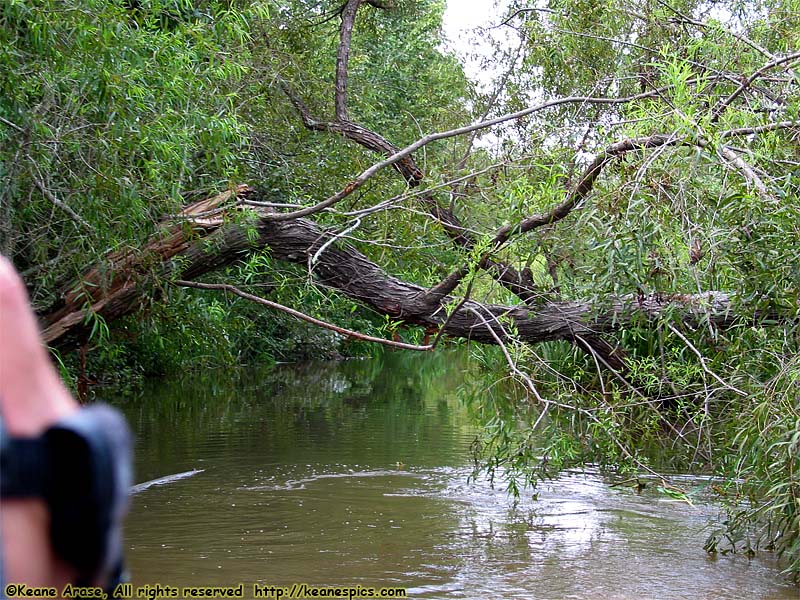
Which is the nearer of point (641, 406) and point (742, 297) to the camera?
point (742, 297)

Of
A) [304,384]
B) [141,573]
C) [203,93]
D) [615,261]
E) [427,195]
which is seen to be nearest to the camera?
[615,261]

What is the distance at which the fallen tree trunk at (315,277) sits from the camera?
7020 millimetres

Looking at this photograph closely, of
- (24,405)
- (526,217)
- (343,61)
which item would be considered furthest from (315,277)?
(24,405)

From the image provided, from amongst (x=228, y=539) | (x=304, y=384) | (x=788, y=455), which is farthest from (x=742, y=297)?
(x=304, y=384)

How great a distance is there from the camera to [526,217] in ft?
19.1

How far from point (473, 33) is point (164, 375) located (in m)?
10.0

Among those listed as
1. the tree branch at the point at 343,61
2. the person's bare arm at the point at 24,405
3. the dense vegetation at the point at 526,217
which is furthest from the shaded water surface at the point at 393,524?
the person's bare arm at the point at 24,405

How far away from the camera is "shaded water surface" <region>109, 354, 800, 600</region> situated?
595 centimetres

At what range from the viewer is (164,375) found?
18031 millimetres

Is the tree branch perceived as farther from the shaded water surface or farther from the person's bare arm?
the person's bare arm

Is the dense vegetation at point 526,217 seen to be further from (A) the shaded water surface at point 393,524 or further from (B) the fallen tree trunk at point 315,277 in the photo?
(A) the shaded water surface at point 393,524

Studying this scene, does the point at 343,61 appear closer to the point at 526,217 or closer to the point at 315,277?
the point at 315,277

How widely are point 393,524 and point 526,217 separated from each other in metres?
2.83

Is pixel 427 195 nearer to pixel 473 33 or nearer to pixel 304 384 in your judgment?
pixel 473 33
